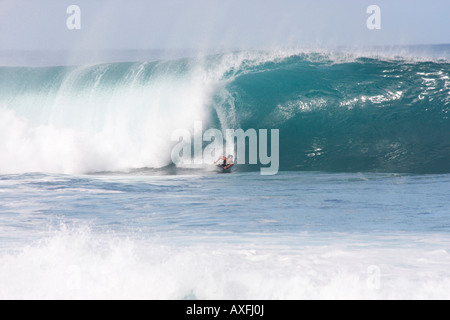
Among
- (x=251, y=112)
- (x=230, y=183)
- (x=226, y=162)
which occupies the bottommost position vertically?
(x=230, y=183)

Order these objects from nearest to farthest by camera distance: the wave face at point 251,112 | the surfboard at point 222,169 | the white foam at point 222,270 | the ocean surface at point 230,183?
1. the white foam at point 222,270
2. the ocean surface at point 230,183
3. the surfboard at point 222,169
4. the wave face at point 251,112

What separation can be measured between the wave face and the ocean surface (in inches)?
1.9

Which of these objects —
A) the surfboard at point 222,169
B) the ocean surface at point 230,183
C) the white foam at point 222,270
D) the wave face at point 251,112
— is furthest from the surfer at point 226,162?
the white foam at point 222,270

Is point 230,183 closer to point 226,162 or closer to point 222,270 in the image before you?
point 226,162

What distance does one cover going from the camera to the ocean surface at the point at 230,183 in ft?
18.5

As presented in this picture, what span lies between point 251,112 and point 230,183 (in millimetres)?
4422

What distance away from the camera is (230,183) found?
37.1 feet

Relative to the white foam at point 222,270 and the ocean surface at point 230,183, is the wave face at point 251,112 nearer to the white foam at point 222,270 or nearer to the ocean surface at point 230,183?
the ocean surface at point 230,183

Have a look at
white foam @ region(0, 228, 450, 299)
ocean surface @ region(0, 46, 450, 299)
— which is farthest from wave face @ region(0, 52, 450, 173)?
white foam @ region(0, 228, 450, 299)

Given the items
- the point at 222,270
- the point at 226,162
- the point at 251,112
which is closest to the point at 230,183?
the point at 226,162

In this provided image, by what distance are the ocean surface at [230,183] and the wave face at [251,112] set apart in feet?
0.16

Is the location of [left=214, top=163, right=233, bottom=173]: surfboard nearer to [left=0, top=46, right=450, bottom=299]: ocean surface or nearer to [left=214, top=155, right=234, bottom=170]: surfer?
[left=214, top=155, right=234, bottom=170]: surfer

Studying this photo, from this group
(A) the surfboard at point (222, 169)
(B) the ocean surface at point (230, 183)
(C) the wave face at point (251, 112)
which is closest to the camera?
(B) the ocean surface at point (230, 183)
